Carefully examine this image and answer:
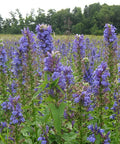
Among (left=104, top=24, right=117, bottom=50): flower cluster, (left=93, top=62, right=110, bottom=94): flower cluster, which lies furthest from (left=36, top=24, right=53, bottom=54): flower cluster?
(left=104, top=24, right=117, bottom=50): flower cluster

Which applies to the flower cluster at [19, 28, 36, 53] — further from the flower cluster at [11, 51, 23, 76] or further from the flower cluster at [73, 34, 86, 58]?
the flower cluster at [73, 34, 86, 58]

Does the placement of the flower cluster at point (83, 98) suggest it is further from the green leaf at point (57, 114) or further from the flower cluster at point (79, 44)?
the flower cluster at point (79, 44)

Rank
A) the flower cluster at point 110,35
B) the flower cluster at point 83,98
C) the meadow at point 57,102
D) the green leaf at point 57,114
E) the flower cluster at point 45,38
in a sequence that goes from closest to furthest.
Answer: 1. the green leaf at point 57,114
2. the meadow at point 57,102
3. the flower cluster at point 83,98
4. the flower cluster at point 45,38
5. the flower cluster at point 110,35

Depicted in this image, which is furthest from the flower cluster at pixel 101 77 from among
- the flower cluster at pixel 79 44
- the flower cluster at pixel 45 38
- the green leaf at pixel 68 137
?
the flower cluster at pixel 79 44

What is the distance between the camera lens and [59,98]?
2.29 metres

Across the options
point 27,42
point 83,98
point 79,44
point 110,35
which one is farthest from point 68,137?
point 110,35

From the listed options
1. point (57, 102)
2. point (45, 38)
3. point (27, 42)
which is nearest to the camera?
point (57, 102)

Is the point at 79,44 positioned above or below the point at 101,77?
above

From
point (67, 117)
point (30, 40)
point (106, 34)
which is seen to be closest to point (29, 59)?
point (30, 40)

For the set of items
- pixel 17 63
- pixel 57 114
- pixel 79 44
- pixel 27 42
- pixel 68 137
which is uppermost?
pixel 27 42

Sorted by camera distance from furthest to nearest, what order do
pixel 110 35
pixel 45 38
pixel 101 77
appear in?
pixel 110 35
pixel 45 38
pixel 101 77

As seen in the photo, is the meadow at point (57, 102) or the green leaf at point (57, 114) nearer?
the green leaf at point (57, 114)

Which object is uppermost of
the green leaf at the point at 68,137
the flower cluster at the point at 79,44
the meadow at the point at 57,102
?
the flower cluster at the point at 79,44

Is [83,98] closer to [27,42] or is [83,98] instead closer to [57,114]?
[57,114]
